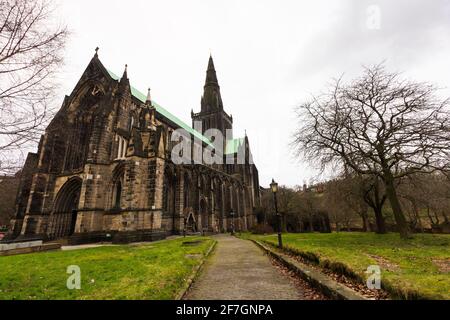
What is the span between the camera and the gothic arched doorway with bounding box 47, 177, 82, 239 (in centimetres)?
1888

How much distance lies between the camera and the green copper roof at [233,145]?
171 feet

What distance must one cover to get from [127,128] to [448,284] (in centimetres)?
2254

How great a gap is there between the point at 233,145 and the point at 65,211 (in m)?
39.6

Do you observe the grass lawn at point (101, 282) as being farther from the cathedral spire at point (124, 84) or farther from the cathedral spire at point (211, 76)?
the cathedral spire at point (211, 76)

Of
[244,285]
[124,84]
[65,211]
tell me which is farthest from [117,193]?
[244,285]

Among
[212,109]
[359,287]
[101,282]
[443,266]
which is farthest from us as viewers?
[212,109]

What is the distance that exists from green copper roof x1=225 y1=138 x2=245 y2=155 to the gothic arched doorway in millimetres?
35083

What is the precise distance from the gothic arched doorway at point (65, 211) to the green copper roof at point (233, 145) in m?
35.1

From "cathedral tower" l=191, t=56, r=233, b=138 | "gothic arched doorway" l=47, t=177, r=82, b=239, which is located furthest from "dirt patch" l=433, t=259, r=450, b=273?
"cathedral tower" l=191, t=56, r=233, b=138

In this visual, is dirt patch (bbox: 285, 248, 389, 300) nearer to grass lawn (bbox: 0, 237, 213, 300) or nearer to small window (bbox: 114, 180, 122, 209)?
grass lawn (bbox: 0, 237, 213, 300)

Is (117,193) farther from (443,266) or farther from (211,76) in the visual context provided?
(211,76)

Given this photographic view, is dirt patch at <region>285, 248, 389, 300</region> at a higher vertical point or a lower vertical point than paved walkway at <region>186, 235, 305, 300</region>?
higher

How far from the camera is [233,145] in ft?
179
